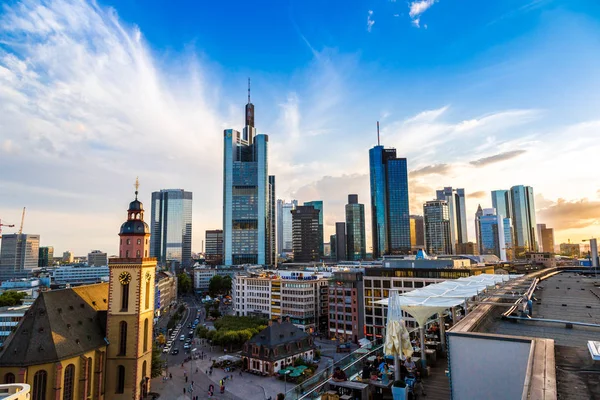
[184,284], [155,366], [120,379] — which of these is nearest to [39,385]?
[120,379]

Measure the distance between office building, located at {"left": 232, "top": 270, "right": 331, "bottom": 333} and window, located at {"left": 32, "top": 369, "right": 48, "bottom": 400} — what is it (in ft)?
193

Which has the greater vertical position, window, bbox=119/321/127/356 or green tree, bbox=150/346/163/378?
window, bbox=119/321/127/356

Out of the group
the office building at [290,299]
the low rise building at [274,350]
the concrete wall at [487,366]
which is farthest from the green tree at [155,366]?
the concrete wall at [487,366]

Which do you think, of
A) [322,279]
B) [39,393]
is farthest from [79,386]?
[322,279]

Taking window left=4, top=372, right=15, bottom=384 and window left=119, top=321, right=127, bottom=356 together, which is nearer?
window left=4, top=372, right=15, bottom=384

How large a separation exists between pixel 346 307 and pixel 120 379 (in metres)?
47.3

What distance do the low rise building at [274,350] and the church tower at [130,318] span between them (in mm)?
15954

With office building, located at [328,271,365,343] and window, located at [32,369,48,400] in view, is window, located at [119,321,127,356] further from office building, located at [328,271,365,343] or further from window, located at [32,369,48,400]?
office building, located at [328,271,365,343]

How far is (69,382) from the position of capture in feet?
128

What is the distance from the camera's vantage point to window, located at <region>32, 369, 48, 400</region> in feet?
119

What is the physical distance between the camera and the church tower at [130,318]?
45.0 metres

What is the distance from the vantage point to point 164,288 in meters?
139

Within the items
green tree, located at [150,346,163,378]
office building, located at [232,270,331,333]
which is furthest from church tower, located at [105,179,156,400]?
office building, located at [232,270,331,333]

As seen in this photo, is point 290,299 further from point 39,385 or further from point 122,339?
point 39,385
